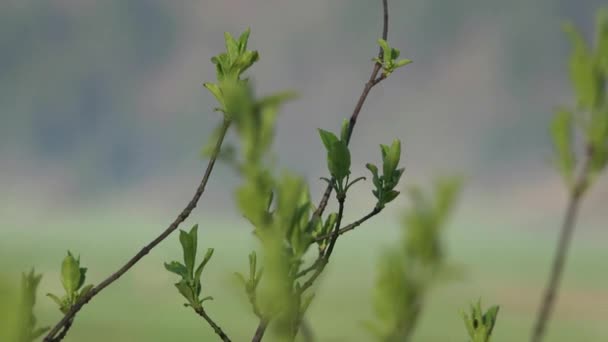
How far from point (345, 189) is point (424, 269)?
1.85 feet

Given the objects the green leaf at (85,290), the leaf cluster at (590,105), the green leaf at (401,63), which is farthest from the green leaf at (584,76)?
the green leaf at (85,290)

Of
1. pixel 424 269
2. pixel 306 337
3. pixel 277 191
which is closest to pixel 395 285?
pixel 424 269

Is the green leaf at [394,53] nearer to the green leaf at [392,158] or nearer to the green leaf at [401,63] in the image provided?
the green leaf at [401,63]

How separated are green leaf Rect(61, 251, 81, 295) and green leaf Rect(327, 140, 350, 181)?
57cm

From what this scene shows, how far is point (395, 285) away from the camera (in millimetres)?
820

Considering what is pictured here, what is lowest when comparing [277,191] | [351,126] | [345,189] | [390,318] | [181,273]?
[390,318]

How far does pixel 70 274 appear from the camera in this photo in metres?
1.50

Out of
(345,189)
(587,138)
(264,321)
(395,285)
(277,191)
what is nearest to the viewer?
(395,285)

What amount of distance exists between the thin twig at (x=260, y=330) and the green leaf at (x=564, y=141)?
0.54 metres

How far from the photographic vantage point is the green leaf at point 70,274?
1.48 meters

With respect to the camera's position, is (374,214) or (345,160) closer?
(345,160)

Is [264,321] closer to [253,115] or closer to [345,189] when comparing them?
[345,189]

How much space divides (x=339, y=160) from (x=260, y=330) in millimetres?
331

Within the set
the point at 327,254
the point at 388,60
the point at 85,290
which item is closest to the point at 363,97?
the point at 388,60
